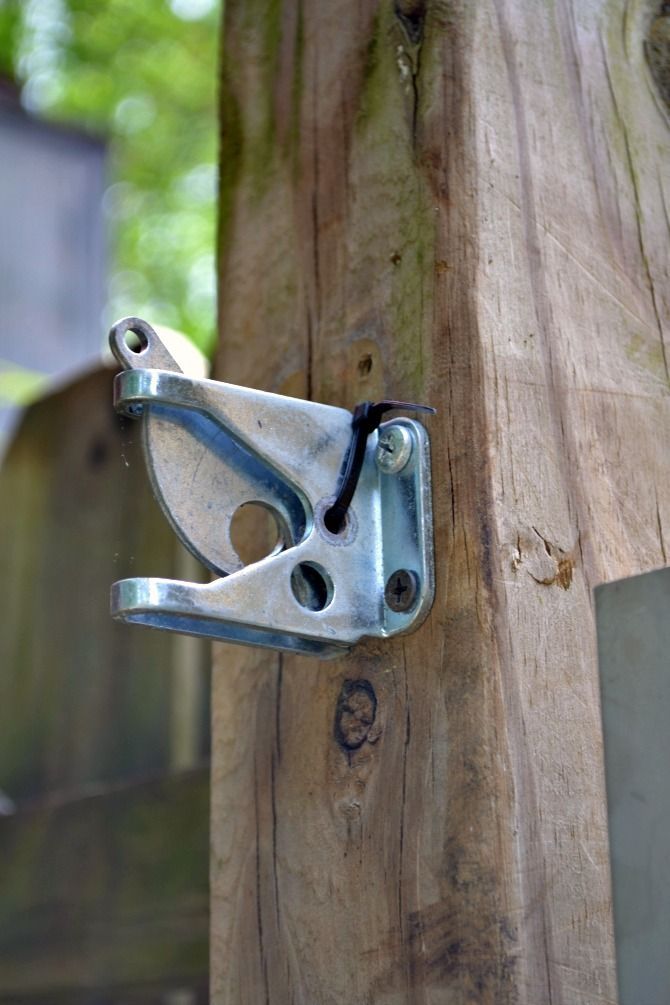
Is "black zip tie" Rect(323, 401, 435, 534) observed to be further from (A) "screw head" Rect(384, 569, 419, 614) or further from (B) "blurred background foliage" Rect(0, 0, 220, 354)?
(B) "blurred background foliage" Rect(0, 0, 220, 354)

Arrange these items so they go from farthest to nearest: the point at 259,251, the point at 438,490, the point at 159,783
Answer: the point at 159,783, the point at 259,251, the point at 438,490

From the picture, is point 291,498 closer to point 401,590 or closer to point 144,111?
point 401,590

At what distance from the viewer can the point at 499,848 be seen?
97 centimetres

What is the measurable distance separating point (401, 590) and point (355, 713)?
12 cm

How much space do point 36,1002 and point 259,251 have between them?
146 centimetres

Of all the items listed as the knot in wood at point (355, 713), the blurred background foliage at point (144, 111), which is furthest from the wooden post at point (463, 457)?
the blurred background foliage at point (144, 111)

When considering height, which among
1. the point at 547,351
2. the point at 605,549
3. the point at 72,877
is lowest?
the point at 72,877

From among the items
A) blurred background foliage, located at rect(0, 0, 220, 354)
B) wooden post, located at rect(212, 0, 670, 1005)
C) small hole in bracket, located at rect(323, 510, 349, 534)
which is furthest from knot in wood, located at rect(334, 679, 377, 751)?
blurred background foliage, located at rect(0, 0, 220, 354)

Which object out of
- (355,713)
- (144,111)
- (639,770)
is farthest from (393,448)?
(144,111)

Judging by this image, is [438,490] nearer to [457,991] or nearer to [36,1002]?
[457,991]

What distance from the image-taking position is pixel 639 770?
0.97 metres

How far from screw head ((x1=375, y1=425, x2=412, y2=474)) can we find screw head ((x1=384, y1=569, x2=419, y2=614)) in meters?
0.09

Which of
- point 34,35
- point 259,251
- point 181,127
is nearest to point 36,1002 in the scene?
point 259,251

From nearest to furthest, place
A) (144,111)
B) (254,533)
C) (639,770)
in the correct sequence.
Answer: (639,770)
(254,533)
(144,111)
